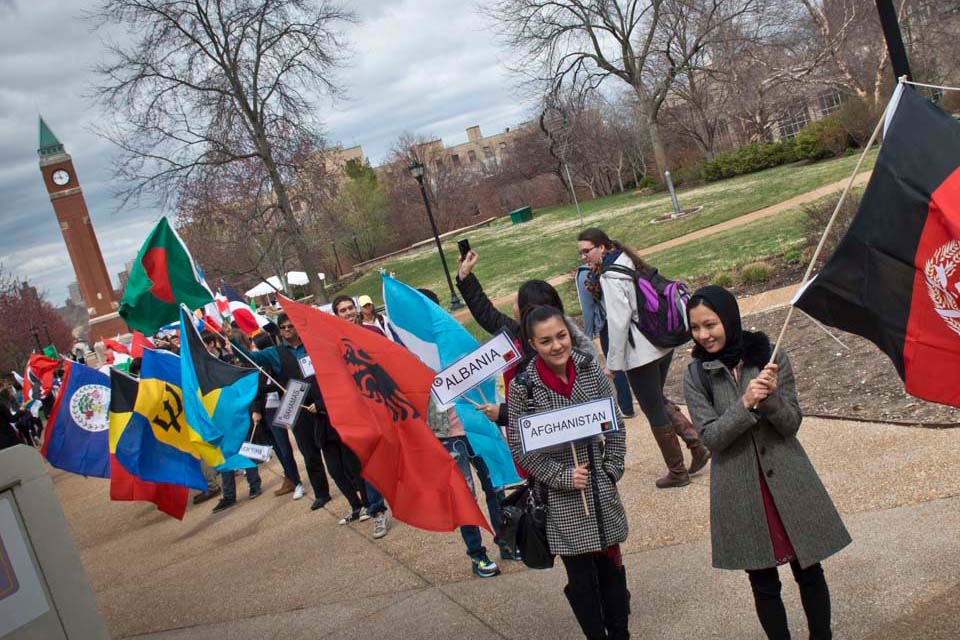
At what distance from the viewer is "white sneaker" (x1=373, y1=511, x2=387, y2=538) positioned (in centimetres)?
710

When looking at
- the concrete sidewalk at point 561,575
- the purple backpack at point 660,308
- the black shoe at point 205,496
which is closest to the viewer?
the concrete sidewalk at point 561,575

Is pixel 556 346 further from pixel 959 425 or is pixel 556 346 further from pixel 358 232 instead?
pixel 358 232

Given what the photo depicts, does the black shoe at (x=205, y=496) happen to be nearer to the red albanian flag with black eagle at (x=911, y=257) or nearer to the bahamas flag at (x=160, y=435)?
the bahamas flag at (x=160, y=435)

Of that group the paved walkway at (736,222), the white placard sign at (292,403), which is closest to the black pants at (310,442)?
the white placard sign at (292,403)

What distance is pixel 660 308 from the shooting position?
5.92m

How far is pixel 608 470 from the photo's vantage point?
3.86 metres

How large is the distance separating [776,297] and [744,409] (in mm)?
8044

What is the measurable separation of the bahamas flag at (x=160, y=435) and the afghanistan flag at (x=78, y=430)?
159 cm

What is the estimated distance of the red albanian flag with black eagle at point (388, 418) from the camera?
5.03m

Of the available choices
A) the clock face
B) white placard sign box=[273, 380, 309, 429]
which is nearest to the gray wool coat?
white placard sign box=[273, 380, 309, 429]

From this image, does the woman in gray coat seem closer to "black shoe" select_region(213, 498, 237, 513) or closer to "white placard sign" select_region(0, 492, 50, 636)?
"white placard sign" select_region(0, 492, 50, 636)

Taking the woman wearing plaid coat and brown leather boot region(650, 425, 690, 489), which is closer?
the woman wearing plaid coat

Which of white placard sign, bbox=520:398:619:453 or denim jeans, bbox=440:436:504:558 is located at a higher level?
white placard sign, bbox=520:398:619:453

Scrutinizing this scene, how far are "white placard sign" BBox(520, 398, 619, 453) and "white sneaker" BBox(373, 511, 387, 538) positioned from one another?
3676mm
